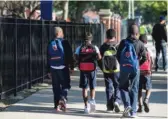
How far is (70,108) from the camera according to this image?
11188 mm

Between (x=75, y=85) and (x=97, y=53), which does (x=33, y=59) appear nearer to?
(x=75, y=85)

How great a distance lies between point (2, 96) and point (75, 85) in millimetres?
3813

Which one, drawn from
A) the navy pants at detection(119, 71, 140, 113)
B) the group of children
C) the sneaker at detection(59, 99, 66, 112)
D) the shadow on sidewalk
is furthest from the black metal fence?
the navy pants at detection(119, 71, 140, 113)

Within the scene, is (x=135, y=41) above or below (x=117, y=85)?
above

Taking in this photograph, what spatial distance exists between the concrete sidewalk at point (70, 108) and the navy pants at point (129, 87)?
369 millimetres

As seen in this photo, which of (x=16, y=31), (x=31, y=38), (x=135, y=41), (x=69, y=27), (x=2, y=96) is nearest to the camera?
(x=135, y=41)

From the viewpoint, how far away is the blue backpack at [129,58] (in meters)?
9.92

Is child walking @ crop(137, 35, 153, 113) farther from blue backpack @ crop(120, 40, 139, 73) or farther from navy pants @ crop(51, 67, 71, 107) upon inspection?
navy pants @ crop(51, 67, 71, 107)

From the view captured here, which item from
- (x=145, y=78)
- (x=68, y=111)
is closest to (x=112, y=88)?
(x=145, y=78)

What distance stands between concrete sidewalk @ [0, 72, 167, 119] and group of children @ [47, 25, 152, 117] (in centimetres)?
23

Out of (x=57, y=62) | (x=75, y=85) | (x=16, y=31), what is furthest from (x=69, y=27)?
(x=57, y=62)

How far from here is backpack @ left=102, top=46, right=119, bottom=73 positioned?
10.5m

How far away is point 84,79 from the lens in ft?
34.8

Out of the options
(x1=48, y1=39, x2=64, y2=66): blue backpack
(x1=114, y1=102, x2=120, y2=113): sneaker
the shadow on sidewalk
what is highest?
(x1=48, y1=39, x2=64, y2=66): blue backpack
